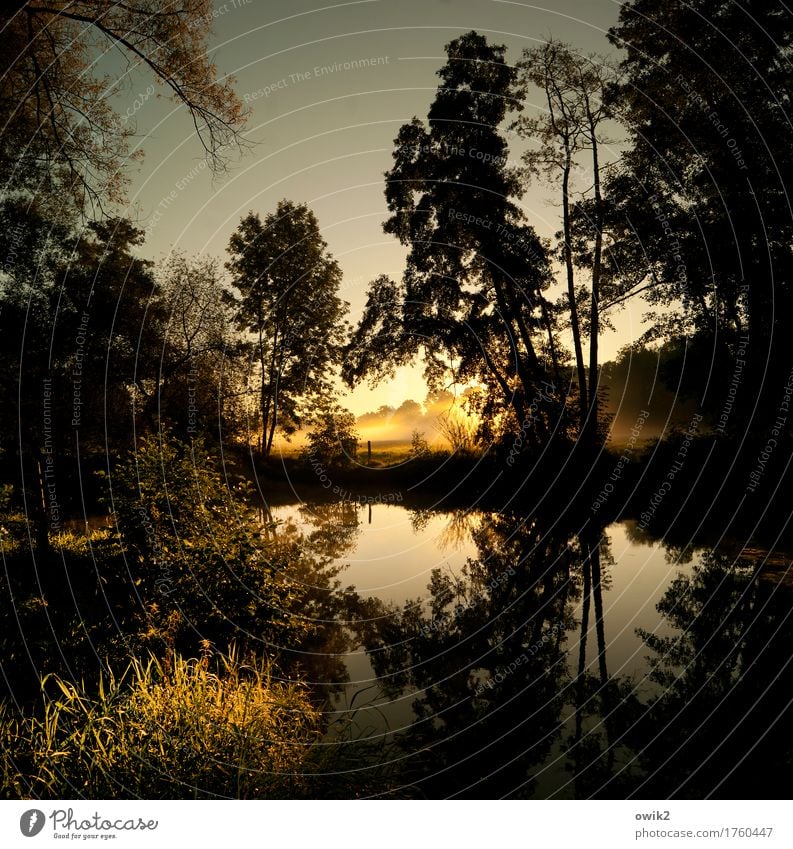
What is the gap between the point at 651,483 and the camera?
2203 cm

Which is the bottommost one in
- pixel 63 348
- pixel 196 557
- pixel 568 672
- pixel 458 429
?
pixel 568 672

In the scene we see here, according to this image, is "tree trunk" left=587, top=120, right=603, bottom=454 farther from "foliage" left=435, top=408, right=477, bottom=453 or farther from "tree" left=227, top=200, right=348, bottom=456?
"tree" left=227, top=200, right=348, bottom=456

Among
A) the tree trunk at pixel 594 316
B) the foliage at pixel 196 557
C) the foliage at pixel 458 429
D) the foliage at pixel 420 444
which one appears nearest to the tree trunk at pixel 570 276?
the tree trunk at pixel 594 316

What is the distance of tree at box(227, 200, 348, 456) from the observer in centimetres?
2761

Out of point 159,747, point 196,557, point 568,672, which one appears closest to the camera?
point 159,747

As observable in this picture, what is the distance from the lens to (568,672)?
308 inches

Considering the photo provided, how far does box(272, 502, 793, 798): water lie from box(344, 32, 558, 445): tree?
1088 centimetres

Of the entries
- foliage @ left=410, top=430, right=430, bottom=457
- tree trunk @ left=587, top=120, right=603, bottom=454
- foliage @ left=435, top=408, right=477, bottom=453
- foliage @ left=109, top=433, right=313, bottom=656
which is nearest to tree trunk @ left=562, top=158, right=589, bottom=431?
tree trunk @ left=587, top=120, right=603, bottom=454

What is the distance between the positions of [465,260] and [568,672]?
18504 millimetres

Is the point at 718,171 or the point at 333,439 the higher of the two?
the point at 718,171

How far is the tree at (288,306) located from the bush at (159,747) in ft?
70.5

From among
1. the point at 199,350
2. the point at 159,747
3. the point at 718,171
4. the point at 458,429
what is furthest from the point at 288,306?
the point at 159,747

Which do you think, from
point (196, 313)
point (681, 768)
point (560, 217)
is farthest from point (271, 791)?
point (196, 313)

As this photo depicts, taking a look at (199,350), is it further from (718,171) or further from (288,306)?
(718,171)
